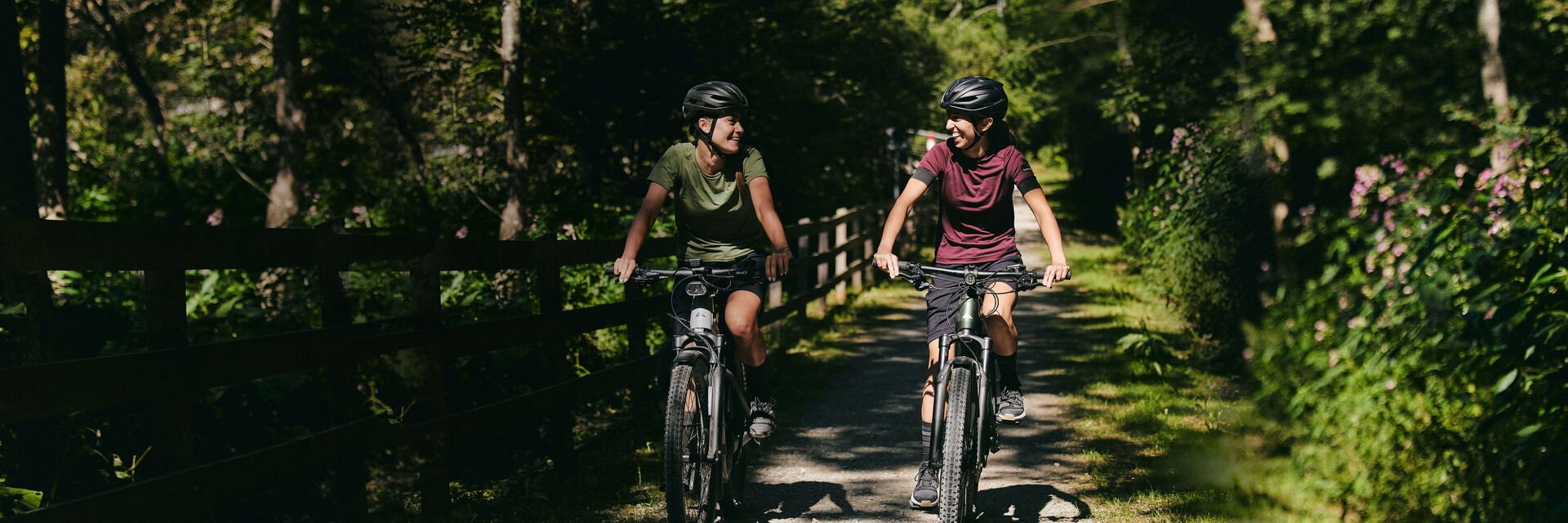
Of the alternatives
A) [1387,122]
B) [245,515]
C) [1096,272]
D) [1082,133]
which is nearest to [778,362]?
[245,515]

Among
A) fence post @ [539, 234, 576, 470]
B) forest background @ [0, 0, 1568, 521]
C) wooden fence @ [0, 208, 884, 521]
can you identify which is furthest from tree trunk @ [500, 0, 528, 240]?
fence post @ [539, 234, 576, 470]

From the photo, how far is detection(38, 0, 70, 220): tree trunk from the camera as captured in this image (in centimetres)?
800

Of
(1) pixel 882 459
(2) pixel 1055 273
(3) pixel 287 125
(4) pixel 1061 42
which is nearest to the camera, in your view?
(2) pixel 1055 273

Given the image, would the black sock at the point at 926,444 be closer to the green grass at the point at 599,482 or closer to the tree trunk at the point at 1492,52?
the green grass at the point at 599,482

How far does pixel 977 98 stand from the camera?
192 inches

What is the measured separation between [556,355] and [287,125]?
742cm

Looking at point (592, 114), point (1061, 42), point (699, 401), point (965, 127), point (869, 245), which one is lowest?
point (869, 245)

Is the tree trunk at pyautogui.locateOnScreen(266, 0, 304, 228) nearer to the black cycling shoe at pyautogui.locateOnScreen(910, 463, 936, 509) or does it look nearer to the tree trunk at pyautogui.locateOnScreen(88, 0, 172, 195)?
the tree trunk at pyautogui.locateOnScreen(88, 0, 172, 195)

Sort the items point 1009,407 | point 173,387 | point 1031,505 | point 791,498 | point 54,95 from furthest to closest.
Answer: point 54,95
point 791,498
point 1031,505
point 1009,407
point 173,387

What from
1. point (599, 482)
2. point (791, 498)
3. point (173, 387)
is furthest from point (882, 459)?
point (173, 387)

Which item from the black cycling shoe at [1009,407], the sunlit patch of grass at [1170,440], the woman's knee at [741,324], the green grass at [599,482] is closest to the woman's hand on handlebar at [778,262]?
the woman's knee at [741,324]

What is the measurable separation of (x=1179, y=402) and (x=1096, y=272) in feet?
41.5

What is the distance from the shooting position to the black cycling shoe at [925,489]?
4848 millimetres

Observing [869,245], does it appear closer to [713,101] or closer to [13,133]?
[713,101]
